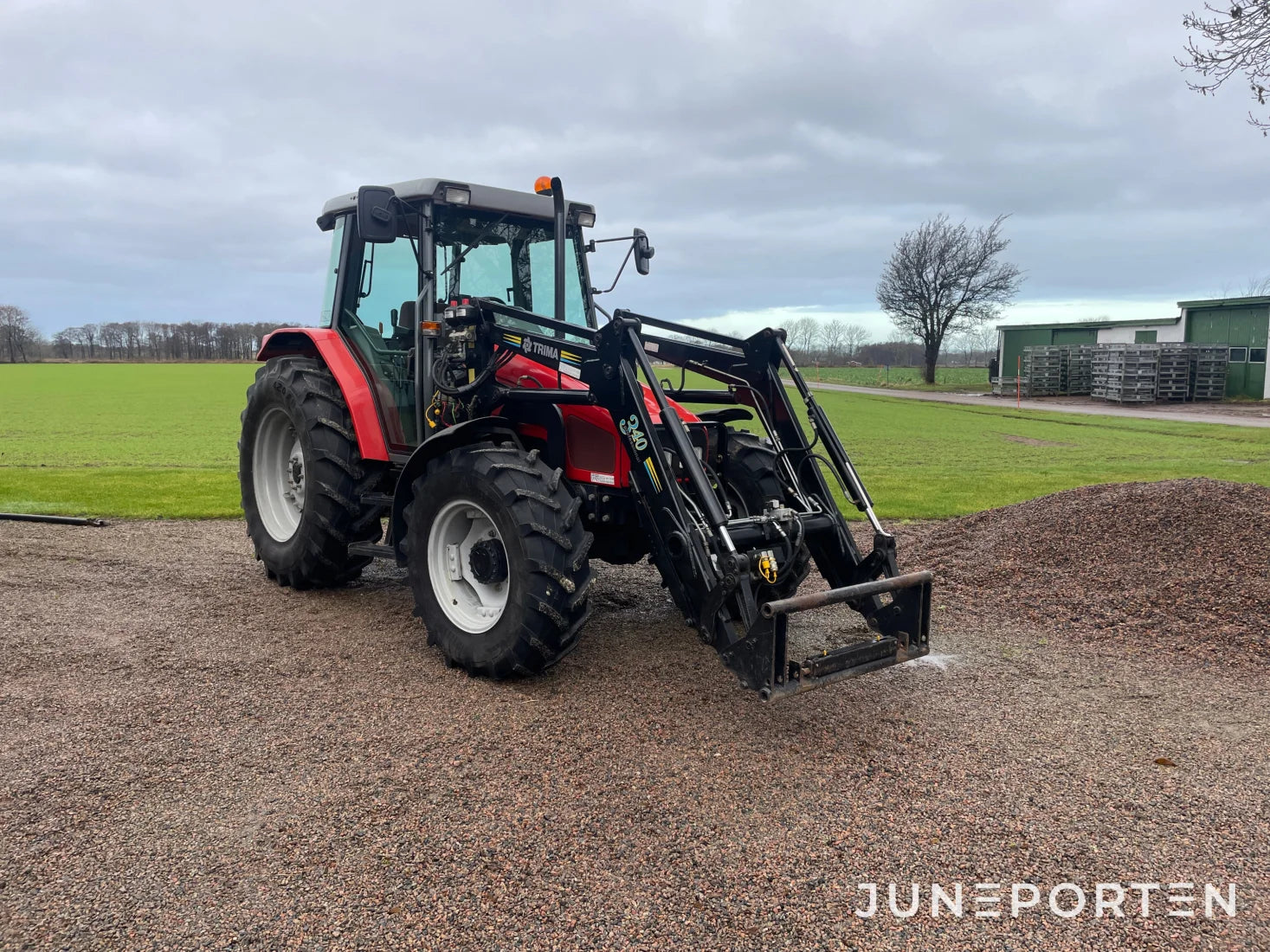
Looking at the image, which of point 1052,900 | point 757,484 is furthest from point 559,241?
point 1052,900

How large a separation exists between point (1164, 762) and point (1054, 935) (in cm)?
157

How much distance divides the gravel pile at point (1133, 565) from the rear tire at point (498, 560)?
11.3 feet

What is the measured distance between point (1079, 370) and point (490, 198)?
3910 centimetres

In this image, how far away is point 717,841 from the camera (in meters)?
3.47

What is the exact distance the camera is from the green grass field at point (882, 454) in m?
11.7

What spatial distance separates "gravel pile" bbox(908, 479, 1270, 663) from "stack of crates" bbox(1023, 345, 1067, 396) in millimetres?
34866

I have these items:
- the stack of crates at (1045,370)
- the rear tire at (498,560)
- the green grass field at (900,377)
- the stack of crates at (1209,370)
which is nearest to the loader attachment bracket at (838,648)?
the rear tire at (498,560)

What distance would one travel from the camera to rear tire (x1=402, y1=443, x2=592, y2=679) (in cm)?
473

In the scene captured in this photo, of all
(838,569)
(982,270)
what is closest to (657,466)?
(838,569)

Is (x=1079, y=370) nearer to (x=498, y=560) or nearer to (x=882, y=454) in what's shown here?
(x=882, y=454)

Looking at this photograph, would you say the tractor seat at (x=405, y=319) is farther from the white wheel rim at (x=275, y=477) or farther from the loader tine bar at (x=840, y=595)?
the loader tine bar at (x=840, y=595)

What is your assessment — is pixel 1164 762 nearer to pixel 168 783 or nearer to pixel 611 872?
pixel 611 872

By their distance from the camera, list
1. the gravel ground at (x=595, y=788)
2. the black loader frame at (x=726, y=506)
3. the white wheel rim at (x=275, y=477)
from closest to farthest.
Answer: the gravel ground at (x=595, y=788) < the black loader frame at (x=726, y=506) < the white wheel rim at (x=275, y=477)

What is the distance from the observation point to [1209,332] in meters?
36.4
